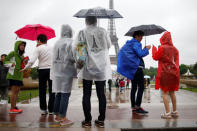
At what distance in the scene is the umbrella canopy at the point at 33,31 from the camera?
17.6ft

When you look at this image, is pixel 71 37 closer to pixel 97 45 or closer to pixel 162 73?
pixel 97 45

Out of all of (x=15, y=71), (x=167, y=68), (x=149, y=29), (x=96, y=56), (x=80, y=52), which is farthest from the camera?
(x=149, y=29)

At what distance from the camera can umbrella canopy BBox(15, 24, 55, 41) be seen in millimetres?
5353

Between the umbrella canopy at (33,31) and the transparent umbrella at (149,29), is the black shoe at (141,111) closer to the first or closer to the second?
the transparent umbrella at (149,29)

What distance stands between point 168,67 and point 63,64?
7.01 ft

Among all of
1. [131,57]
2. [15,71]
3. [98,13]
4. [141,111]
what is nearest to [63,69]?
[98,13]

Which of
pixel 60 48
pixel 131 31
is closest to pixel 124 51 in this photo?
pixel 131 31

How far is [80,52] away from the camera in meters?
3.51

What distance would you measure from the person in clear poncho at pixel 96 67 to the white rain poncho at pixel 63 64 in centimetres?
33

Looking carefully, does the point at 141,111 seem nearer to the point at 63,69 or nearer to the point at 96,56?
the point at 96,56

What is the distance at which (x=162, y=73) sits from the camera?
440 cm

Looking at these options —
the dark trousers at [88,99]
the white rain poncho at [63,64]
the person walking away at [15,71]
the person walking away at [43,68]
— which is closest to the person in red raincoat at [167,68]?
the dark trousers at [88,99]

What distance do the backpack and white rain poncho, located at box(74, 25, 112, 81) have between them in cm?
7

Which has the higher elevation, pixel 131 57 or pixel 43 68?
pixel 131 57
